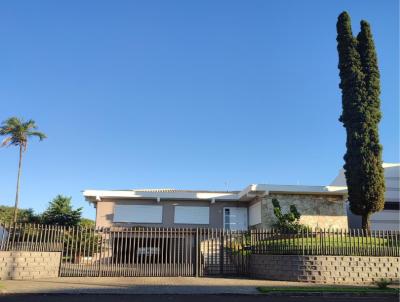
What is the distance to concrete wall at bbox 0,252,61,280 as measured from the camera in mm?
14961

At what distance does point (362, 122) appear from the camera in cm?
2206

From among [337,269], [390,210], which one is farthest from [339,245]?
[390,210]

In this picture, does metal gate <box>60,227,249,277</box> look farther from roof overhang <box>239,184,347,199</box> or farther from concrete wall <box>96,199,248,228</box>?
concrete wall <box>96,199,248,228</box>

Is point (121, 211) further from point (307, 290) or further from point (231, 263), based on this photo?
point (307, 290)

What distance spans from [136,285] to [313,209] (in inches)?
560

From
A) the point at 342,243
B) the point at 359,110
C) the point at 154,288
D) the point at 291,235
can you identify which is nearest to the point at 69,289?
the point at 154,288

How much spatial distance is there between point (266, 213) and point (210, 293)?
41.9 ft

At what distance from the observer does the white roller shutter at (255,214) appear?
81.9 ft

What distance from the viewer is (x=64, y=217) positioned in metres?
32.7

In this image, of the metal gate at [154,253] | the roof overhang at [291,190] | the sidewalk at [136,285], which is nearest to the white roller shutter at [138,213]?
the roof overhang at [291,190]

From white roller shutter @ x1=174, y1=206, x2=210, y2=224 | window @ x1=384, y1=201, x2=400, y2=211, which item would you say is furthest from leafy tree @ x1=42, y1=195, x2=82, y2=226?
window @ x1=384, y1=201, x2=400, y2=211

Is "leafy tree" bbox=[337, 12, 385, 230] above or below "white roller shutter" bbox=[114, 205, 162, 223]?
above

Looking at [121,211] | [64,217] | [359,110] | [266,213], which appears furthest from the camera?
[64,217]

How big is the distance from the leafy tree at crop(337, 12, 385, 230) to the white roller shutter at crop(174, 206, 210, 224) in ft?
30.7
